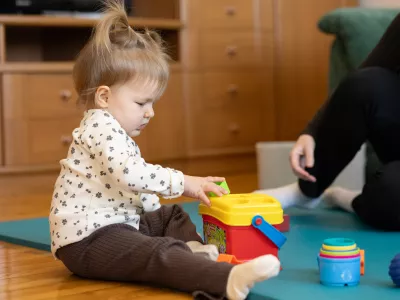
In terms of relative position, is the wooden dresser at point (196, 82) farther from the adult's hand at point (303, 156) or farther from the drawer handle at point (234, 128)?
the adult's hand at point (303, 156)

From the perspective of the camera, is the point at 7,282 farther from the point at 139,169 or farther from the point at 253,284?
the point at 253,284

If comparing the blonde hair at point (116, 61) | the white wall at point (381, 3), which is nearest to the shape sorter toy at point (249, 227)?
the blonde hair at point (116, 61)

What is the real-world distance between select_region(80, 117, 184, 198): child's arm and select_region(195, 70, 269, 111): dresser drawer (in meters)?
1.89

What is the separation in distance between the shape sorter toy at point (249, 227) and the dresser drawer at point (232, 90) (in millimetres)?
1883

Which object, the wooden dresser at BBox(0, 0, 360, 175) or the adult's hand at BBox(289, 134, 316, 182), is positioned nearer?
the adult's hand at BBox(289, 134, 316, 182)

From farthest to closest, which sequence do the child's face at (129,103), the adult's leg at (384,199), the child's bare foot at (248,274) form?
1. the adult's leg at (384,199)
2. the child's face at (129,103)
3. the child's bare foot at (248,274)

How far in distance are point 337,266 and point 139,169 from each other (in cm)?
34

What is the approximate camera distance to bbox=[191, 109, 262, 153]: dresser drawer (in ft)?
10.2

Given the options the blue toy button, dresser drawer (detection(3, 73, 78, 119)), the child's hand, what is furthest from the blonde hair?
dresser drawer (detection(3, 73, 78, 119))

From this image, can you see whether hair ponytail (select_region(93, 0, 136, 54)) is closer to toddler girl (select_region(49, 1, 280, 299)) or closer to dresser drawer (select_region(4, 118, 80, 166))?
toddler girl (select_region(49, 1, 280, 299))

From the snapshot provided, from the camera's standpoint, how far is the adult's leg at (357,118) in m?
1.61

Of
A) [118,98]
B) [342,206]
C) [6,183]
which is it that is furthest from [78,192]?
[6,183]

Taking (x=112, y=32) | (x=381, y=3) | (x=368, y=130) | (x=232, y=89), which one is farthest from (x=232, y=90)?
(x=112, y=32)

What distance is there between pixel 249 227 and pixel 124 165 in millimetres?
230
